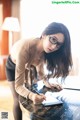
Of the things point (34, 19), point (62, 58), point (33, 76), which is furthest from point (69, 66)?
point (34, 19)

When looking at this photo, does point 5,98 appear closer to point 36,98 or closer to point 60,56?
point 36,98

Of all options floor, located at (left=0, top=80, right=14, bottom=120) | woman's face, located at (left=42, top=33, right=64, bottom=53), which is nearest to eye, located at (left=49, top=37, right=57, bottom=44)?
woman's face, located at (left=42, top=33, right=64, bottom=53)

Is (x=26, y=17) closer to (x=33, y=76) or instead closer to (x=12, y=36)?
(x=12, y=36)

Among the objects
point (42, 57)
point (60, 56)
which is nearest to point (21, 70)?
point (42, 57)

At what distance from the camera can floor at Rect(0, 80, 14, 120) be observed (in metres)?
1.58

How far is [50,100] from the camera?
5.07 feet

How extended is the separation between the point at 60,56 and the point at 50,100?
0.33 meters

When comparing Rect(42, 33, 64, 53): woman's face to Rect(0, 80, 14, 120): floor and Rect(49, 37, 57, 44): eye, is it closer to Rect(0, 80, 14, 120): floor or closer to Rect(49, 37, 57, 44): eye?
Rect(49, 37, 57, 44): eye

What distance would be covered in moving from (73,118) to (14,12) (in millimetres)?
874

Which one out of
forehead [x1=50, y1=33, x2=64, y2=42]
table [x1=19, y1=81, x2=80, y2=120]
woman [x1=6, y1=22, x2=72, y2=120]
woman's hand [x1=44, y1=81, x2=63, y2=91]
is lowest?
table [x1=19, y1=81, x2=80, y2=120]

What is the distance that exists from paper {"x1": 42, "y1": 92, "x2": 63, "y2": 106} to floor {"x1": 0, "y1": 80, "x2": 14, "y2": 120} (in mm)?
263

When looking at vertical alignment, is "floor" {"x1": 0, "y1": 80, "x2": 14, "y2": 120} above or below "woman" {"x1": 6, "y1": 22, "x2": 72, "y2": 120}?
below

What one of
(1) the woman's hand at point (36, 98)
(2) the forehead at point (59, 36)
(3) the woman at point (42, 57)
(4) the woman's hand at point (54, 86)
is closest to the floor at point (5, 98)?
(3) the woman at point (42, 57)

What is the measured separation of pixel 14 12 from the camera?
1534mm
